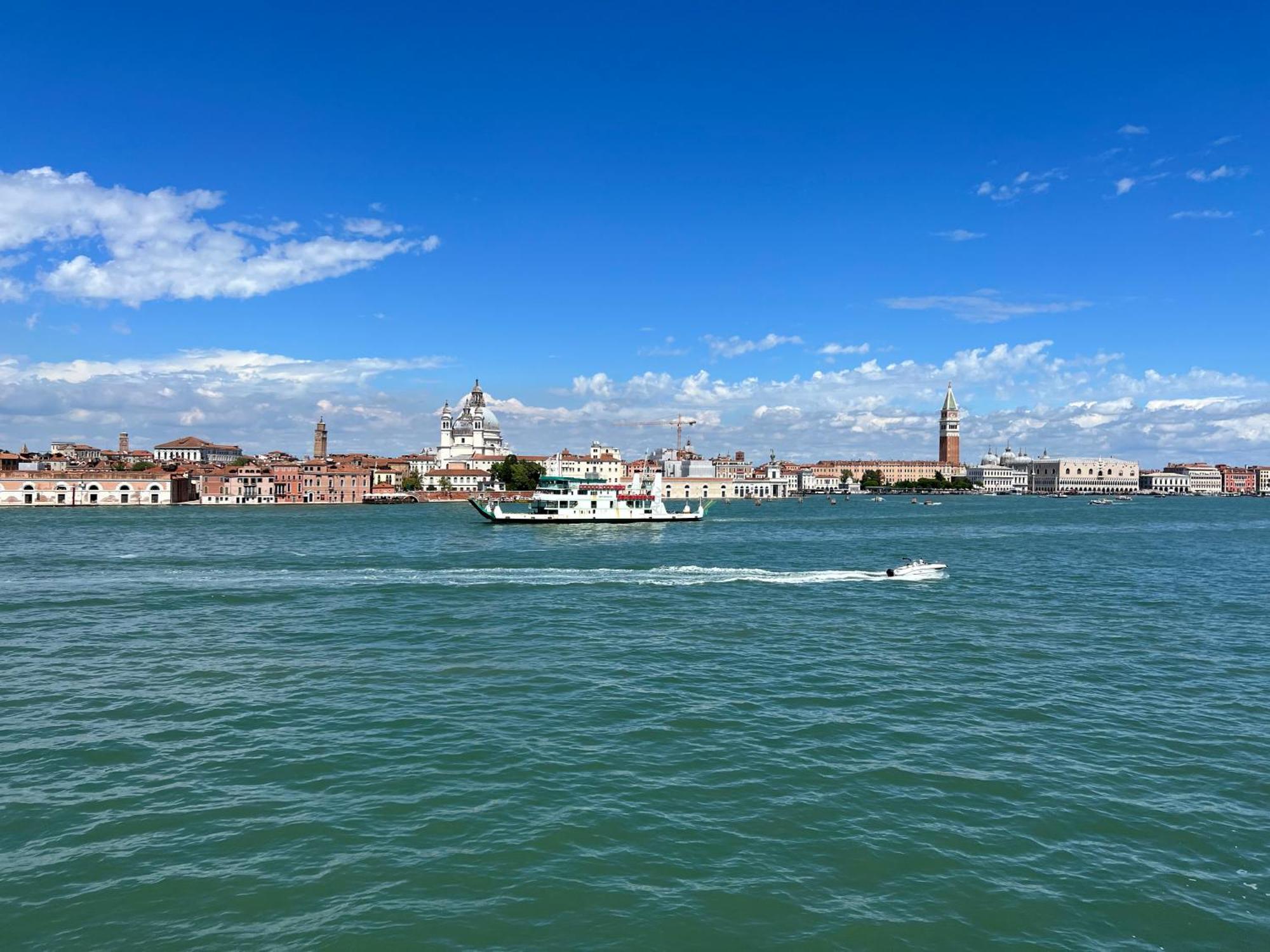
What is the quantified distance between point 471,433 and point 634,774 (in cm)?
17399

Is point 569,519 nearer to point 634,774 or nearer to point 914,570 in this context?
point 914,570

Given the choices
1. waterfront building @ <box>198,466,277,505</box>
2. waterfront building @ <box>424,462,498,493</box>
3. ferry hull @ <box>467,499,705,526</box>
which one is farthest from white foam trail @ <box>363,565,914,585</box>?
waterfront building @ <box>424,462,498,493</box>

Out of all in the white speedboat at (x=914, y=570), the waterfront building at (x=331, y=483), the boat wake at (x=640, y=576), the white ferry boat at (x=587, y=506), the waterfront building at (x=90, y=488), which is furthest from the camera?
the waterfront building at (x=331, y=483)

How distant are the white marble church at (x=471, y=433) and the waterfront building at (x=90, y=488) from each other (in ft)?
224

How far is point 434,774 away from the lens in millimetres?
10227

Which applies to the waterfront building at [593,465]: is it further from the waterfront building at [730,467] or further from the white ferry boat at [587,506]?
the white ferry boat at [587,506]

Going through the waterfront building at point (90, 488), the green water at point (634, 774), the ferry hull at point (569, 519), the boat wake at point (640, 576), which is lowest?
the green water at point (634, 774)

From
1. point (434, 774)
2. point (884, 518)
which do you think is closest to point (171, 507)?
point (884, 518)

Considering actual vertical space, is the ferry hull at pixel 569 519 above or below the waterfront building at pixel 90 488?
below

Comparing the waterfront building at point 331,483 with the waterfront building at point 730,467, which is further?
the waterfront building at point 730,467

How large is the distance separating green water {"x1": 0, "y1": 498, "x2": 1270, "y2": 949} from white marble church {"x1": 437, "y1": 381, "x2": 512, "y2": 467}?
15567cm

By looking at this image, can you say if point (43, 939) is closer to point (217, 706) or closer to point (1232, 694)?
point (217, 706)

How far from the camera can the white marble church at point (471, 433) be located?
178 m

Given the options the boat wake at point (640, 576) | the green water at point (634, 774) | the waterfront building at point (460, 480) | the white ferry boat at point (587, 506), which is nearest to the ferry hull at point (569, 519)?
the white ferry boat at point (587, 506)
